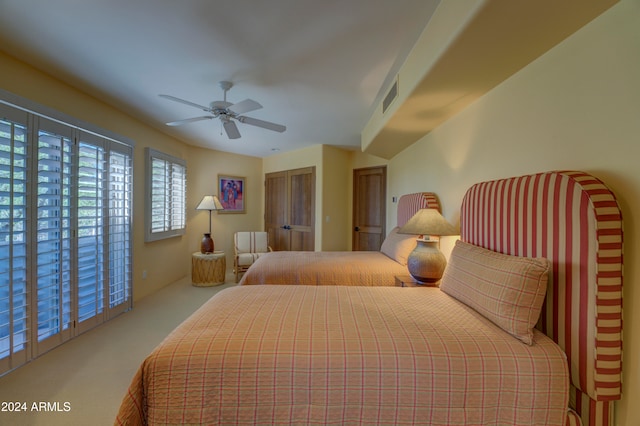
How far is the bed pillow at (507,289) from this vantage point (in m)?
1.20

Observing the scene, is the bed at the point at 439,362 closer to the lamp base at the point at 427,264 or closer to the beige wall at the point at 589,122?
the beige wall at the point at 589,122

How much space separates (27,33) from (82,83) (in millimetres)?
766

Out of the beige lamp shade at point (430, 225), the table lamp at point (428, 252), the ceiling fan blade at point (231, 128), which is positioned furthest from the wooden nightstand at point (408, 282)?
the ceiling fan blade at point (231, 128)

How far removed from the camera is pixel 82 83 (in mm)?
2492

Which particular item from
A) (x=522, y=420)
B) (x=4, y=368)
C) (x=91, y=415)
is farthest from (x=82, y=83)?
(x=522, y=420)

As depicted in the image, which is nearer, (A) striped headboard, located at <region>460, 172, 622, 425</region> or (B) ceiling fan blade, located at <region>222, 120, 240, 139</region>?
(A) striped headboard, located at <region>460, 172, 622, 425</region>

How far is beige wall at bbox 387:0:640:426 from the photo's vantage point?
106 centimetres

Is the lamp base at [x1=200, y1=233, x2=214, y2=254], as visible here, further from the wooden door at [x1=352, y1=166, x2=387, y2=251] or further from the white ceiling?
the wooden door at [x1=352, y1=166, x2=387, y2=251]

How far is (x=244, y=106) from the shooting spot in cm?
227

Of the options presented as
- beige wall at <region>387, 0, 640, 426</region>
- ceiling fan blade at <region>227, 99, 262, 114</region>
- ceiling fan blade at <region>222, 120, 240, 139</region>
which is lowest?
beige wall at <region>387, 0, 640, 426</region>

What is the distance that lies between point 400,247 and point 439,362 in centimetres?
196

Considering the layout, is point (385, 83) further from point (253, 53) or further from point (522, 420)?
point (522, 420)

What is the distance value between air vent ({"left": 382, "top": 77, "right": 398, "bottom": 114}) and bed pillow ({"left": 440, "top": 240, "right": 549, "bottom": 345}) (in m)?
1.51

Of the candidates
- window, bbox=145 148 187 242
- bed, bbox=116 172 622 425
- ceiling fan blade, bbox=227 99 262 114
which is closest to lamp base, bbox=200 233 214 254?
window, bbox=145 148 187 242
